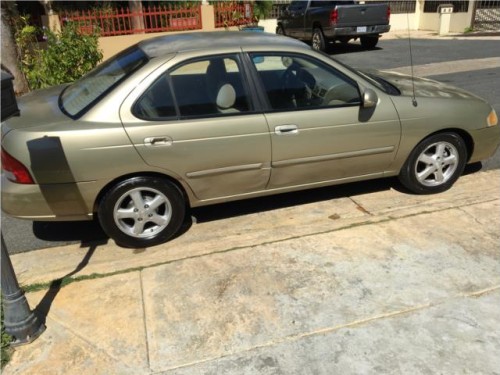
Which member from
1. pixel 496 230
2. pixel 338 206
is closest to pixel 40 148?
pixel 338 206

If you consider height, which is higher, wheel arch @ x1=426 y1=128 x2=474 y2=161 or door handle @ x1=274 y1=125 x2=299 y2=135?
door handle @ x1=274 y1=125 x2=299 y2=135

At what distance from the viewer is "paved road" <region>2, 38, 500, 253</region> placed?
4191 millimetres

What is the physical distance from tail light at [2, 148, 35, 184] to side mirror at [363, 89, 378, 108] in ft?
8.77

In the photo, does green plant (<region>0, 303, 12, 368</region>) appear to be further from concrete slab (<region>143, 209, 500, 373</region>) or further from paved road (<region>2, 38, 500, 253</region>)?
paved road (<region>2, 38, 500, 253</region>)

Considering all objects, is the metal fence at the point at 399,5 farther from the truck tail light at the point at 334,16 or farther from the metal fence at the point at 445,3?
the truck tail light at the point at 334,16

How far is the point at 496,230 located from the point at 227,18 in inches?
415

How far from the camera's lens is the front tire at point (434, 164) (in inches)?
175

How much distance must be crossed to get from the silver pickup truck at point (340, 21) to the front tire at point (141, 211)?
11024 mm

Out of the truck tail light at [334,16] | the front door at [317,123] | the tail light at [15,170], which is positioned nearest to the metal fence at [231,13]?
the truck tail light at [334,16]

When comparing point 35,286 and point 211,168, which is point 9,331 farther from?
point 211,168

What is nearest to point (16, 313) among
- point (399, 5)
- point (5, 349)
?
point (5, 349)

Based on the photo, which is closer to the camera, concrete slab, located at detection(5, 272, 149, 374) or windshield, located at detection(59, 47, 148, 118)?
concrete slab, located at detection(5, 272, 149, 374)

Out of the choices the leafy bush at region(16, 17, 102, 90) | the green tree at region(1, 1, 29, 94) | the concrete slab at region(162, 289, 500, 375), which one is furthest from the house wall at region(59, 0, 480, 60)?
the concrete slab at region(162, 289, 500, 375)

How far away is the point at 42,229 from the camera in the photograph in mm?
4320
